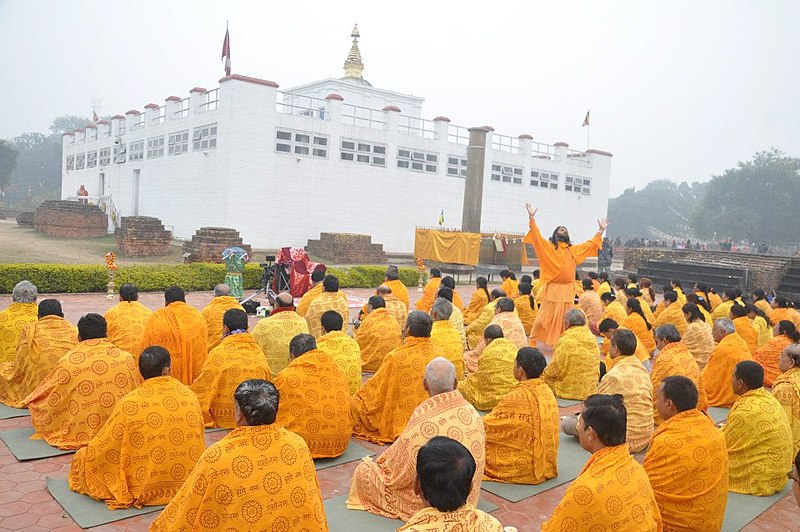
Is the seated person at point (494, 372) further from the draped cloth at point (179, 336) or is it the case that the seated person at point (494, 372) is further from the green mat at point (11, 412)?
the green mat at point (11, 412)

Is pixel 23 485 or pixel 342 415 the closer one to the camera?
pixel 23 485

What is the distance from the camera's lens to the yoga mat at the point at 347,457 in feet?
18.2

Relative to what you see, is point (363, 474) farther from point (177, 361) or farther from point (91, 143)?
point (91, 143)

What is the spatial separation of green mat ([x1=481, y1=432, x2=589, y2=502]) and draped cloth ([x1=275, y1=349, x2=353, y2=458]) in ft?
4.60

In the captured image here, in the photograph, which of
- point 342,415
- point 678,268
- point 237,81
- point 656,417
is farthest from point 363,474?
point 678,268

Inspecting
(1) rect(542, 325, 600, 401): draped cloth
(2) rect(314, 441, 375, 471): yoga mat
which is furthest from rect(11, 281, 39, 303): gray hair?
(1) rect(542, 325, 600, 401): draped cloth

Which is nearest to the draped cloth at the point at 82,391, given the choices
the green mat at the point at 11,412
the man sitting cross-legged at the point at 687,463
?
the green mat at the point at 11,412

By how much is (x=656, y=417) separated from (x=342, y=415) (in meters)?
3.75

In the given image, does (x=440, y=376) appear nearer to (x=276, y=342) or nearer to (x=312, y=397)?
(x=312, y=397)

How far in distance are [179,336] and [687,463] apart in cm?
516

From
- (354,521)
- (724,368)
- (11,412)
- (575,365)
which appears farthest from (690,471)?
(11,412)

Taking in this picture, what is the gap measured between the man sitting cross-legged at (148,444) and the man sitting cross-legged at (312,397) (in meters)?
0.96

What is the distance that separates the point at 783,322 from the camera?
805 cm

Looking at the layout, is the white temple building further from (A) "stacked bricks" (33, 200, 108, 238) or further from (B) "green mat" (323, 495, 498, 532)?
(B) "green mat" (323, 495, 498, 532)
